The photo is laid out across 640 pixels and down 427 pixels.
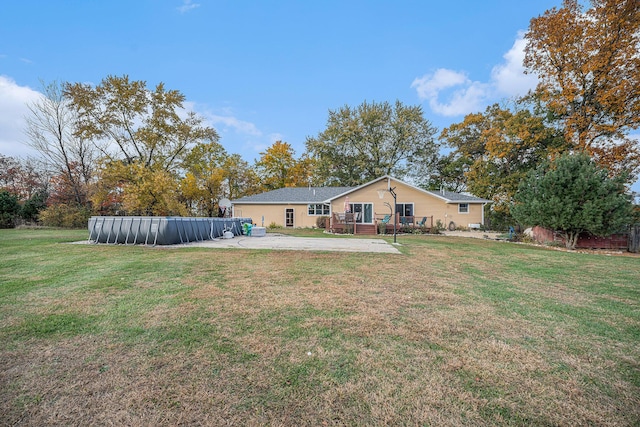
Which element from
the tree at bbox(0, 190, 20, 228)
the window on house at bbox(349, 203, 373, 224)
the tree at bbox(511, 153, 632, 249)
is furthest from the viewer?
the tree at bbox(0, 190, 20, 228)

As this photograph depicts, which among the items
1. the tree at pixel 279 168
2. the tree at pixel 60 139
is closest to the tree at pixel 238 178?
the tree at pixel 279 168

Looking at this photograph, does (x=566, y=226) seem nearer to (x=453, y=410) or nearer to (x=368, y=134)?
(x=453, y=410)

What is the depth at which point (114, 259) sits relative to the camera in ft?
25.5

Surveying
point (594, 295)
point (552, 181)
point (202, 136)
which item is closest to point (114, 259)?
point (594, 295)

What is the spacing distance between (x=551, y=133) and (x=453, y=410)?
26.4 metres

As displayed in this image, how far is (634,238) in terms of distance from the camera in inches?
440

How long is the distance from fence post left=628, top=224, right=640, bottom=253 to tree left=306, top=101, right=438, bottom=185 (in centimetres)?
2255

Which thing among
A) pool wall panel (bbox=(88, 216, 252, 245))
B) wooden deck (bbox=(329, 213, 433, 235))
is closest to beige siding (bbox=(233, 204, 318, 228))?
wooden deck (bbox=(329, 213, 433, 235))

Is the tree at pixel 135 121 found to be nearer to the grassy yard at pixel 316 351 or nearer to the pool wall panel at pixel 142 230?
the pool wall panel at pixel 142 230

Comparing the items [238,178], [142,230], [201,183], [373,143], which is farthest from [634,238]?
[238,178]

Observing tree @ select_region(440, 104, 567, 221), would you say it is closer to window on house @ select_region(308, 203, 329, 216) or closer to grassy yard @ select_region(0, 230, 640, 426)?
window on house @ select_region(308, 203, 329, 216)

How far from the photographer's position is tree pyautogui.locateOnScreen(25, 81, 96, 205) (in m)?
24.5

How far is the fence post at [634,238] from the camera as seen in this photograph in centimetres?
1110

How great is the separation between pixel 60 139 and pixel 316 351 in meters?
34.0
